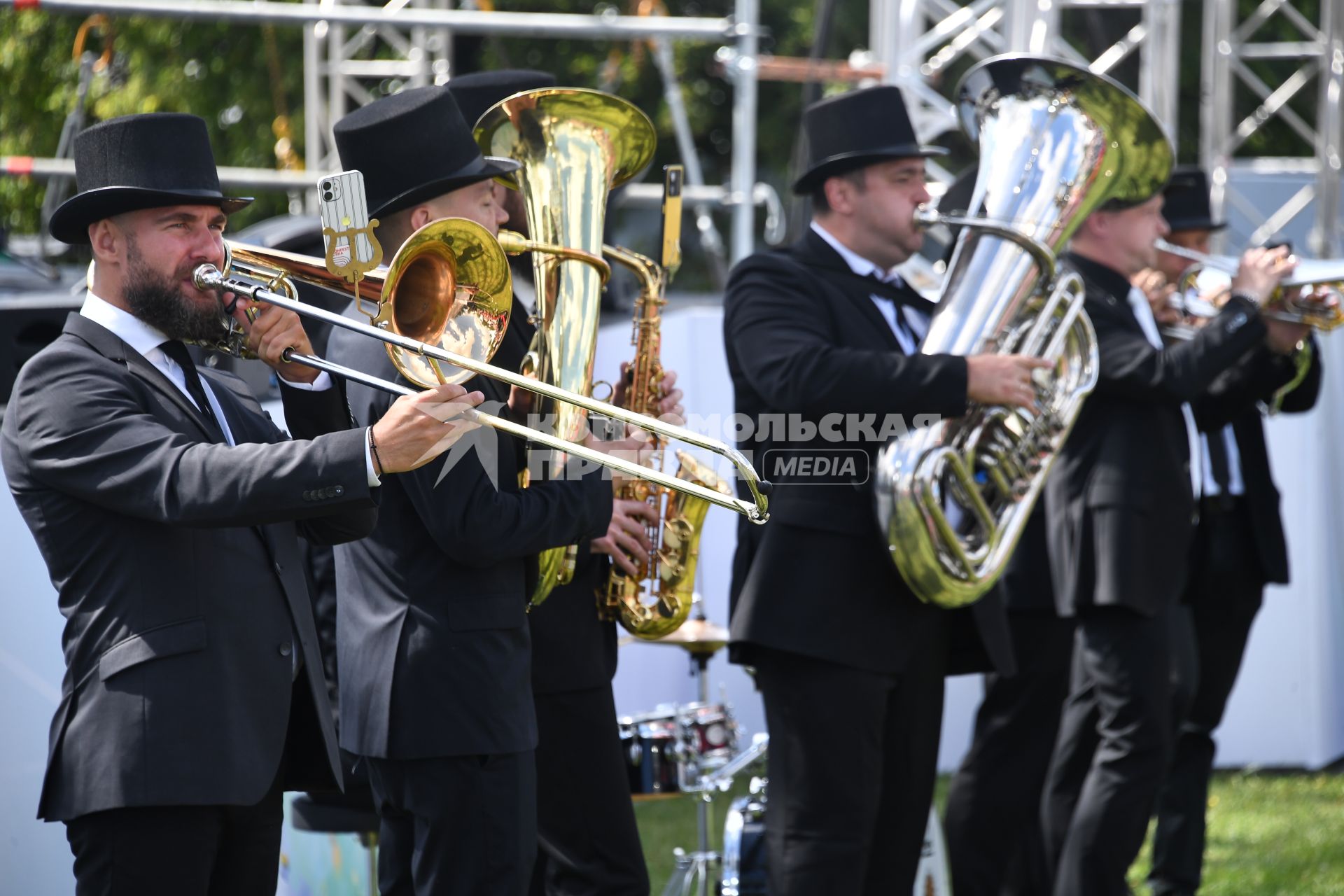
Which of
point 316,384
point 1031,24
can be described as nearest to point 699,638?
point 316,384

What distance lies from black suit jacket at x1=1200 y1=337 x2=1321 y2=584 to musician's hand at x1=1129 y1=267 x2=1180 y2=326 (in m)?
0.27

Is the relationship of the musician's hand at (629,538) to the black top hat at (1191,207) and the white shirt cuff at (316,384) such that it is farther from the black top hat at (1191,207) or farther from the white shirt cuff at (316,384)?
the black top hat at (1191,207)

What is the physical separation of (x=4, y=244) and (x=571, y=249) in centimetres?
465

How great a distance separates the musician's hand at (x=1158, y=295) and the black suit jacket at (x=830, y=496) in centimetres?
159

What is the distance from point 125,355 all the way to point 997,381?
6.26ft

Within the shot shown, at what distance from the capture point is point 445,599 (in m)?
2.96

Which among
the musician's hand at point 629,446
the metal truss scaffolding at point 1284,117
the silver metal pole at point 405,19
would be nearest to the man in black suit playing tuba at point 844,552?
the musician's hand at point 629,446

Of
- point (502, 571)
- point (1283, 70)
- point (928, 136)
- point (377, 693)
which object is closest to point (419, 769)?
point (377, 693)

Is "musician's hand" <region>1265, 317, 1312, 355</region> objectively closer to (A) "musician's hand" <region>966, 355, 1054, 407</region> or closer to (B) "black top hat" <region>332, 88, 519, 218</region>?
(A) "musician's hand" <region>966, 355, 1054, 407</region>

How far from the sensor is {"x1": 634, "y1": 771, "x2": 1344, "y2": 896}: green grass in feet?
17.0

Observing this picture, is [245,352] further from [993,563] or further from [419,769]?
[993,563]

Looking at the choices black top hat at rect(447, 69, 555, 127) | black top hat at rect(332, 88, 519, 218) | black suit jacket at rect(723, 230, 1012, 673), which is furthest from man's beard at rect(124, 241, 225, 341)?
black suit jacket at rect(723, 230, 1012, 673)

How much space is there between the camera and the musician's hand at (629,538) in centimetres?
347

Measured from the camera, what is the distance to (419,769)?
2.92 metres
